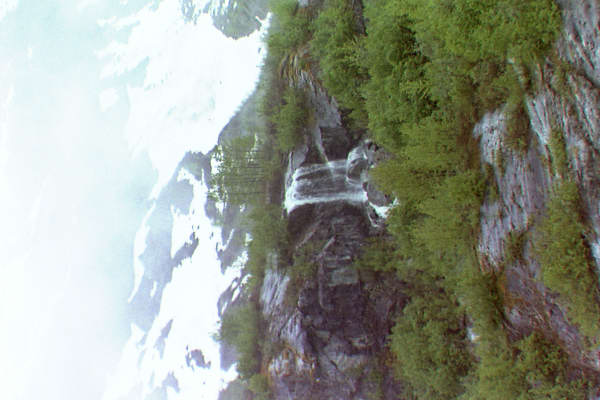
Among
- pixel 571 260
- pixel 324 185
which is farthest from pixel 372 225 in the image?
pixel 571 260

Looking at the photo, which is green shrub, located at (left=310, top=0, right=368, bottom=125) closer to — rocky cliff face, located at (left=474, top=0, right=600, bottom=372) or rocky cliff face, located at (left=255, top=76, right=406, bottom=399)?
rocky cliff face, located at (left=255, top=76, right=406, bottom=399)

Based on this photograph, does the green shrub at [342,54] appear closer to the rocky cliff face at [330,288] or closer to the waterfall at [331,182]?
the rocky cliff face at [330,288]

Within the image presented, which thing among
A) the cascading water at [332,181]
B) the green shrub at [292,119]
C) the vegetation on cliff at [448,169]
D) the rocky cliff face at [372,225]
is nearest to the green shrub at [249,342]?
the rocky cliff face at [372,225]

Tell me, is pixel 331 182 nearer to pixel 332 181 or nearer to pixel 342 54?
pixel 332 181

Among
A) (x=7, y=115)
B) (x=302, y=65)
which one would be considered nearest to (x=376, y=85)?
(x=302, y=65)

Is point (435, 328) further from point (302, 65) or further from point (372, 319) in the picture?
point (302, 65)

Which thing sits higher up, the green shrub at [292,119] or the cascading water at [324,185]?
the green shrub at [292,119]
